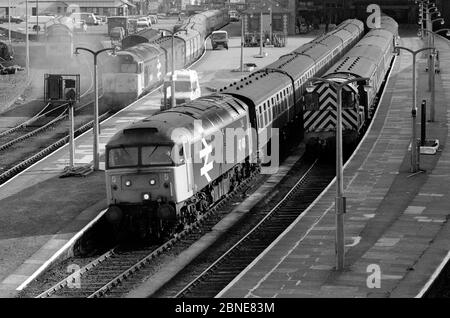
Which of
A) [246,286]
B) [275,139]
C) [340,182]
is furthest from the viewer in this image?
[275,139]

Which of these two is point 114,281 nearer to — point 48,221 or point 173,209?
point 173,209

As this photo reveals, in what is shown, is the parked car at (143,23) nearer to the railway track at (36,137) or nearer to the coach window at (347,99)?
the railway track at (36,137)

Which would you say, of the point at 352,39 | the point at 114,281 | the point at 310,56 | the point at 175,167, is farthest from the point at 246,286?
the point at 352,39

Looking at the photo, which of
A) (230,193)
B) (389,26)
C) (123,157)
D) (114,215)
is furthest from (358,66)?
(389,26)

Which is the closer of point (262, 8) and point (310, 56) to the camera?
point (310, 56)

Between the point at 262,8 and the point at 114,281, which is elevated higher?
the point at 262,8

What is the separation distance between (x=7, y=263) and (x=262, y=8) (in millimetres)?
90733

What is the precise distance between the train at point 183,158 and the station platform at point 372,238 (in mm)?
3553

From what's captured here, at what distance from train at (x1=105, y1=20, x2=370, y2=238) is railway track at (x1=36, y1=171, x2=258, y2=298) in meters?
0.64

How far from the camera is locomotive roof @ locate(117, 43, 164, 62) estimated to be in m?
68.9

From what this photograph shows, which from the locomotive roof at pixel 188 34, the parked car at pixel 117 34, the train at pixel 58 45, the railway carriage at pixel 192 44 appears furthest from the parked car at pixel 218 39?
the parked car at pixel 117 34

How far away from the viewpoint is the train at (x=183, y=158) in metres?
34.2

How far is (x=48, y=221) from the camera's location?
36.8 m

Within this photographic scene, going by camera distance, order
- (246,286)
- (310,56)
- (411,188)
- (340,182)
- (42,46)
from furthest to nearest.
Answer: (42,46) < (310,56) < (411,188) < (340,182) < (246,286)
